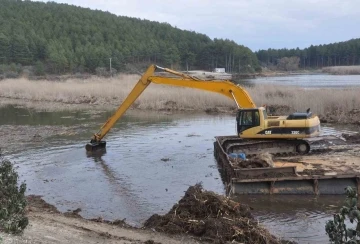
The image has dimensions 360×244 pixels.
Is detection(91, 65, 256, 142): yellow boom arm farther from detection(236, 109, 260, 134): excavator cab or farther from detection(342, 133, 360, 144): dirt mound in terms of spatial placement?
detection(342, 133, 360, 144): dirt mound

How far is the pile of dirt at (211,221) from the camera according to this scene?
8883 millimetres

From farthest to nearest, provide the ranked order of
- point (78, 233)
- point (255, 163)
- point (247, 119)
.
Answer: point (247, 119)
point (255, 163)
point (78, 233)

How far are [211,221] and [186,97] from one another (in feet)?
91.8

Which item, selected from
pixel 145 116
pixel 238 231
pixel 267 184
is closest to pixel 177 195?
pixel 267 184

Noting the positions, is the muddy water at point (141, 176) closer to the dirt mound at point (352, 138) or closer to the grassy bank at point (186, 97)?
the dirt mound at point (352, 138)

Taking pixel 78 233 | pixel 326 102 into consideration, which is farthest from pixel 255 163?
pixel 326 102

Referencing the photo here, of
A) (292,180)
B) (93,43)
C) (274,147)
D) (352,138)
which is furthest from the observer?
(93,43)

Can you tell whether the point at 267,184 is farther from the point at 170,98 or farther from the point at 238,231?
the point at 170,98

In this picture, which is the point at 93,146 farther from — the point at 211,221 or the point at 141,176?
the point at 211,221

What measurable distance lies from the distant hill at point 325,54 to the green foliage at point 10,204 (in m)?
134

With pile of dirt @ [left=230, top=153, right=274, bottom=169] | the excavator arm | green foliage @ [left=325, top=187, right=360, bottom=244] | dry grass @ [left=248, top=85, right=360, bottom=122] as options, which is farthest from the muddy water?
green foliage @ [left=325, top=187, right=360, bottom=244]

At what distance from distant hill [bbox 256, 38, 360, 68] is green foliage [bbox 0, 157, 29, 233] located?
13439cm

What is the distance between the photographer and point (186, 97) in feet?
121

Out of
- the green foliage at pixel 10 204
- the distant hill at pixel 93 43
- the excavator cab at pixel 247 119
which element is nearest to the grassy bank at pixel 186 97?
the excavator cab at pixel 247 119
